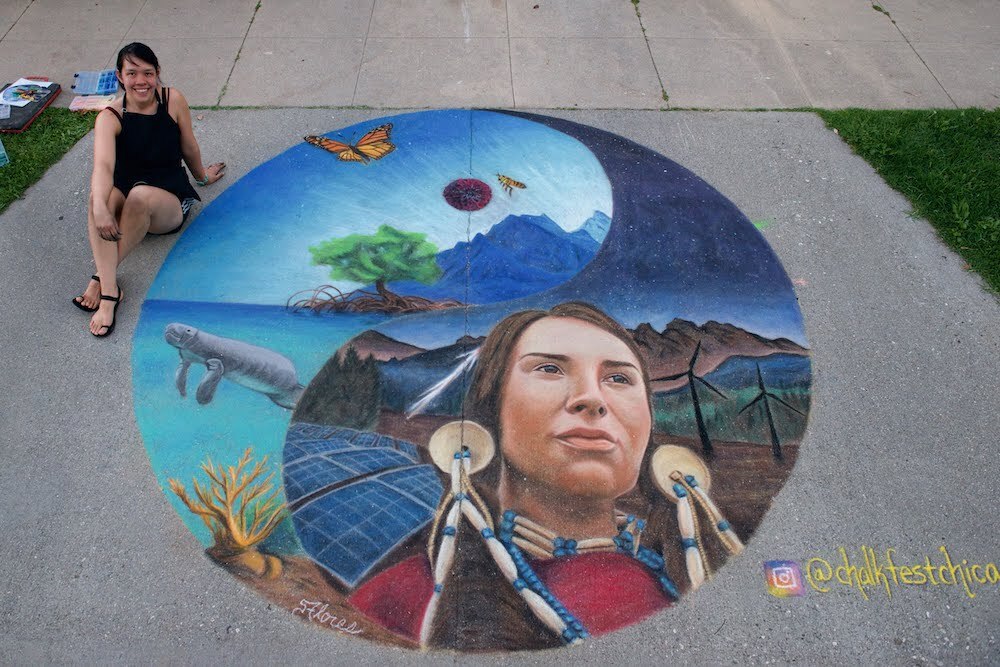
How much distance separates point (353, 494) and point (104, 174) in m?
2.10

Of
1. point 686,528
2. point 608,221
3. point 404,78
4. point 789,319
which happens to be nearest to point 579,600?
point 686,528

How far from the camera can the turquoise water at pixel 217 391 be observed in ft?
9.75

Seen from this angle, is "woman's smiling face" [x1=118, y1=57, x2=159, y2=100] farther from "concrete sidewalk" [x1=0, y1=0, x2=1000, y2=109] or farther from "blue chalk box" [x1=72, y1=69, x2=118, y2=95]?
"blue chalk box" [x1=72, y1=69, x2=118, y2=95]

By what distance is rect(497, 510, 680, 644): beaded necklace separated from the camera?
8.73 feet

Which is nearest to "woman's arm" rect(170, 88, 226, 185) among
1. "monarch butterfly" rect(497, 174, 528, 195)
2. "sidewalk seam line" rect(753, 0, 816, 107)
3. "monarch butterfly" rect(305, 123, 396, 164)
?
"monarch butterfly" rect(305, 123, 396, 164)

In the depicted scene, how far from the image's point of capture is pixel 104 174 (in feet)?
10.7

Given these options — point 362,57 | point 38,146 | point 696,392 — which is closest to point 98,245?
point 38,146

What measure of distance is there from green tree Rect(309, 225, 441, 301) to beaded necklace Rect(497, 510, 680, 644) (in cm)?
146

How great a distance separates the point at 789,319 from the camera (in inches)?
139

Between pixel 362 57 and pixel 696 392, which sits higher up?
pixel 362 57
